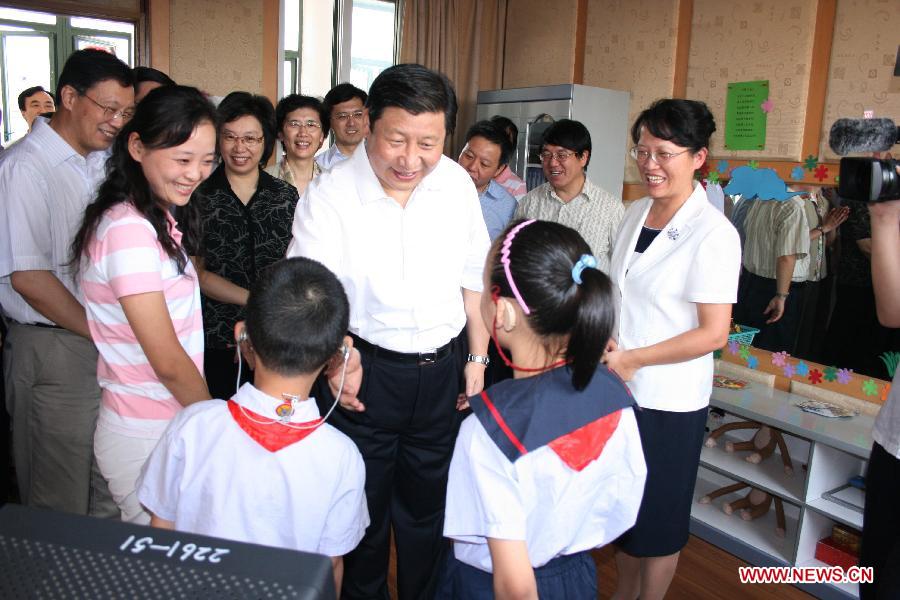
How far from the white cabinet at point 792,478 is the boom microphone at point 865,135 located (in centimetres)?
143

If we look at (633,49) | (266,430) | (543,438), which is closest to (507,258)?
(543,438)

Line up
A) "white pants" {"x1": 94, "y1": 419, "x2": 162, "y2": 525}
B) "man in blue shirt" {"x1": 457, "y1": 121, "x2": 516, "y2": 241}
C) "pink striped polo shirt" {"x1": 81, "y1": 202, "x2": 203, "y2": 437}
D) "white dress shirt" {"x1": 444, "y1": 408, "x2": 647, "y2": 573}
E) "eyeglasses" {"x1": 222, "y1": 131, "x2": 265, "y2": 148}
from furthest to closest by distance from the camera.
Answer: "man in blue shirt" {"x1": 457, "y1": 121, "x2": 516, "y2": 241}
"eyeglasses" {"x1": 222, "y1": 131, "x2": 265, "y2": 148}
"white pants" {"x1": 94, "y1": 419, "x2": 162, "y2": 525}
"pink striped polo shirt" {"x1": 81, "y1": 202, "x2": 203, "y2": 437}
"white dress shirt" {"x1": 444, "y1": 408, "x2": 647, "y2": 573}

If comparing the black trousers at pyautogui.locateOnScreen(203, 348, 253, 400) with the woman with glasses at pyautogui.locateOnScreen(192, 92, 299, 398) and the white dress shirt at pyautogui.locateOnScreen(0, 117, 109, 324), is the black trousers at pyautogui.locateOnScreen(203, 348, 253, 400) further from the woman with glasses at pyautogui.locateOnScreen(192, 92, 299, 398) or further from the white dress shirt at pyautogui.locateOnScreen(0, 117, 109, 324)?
the white dress shirt at pyautogui.locateOnScreen(0, 117, 109, 324)

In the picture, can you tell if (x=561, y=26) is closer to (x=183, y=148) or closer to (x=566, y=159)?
(x=566, y=159)

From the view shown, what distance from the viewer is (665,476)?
1.96 meters

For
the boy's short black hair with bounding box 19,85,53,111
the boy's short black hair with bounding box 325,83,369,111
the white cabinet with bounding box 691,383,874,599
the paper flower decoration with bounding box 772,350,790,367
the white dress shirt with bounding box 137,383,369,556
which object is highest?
the boy's short black hair with bounding box 19,85,53,111

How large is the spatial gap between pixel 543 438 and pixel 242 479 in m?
0.50

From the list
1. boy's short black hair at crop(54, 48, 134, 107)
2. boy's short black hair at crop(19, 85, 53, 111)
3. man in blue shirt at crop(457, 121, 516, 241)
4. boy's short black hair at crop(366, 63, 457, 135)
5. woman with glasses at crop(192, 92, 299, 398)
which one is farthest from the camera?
boy's short black hair at crop(19, 85, 53, 111)

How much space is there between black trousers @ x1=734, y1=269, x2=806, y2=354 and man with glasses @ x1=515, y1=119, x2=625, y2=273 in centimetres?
68

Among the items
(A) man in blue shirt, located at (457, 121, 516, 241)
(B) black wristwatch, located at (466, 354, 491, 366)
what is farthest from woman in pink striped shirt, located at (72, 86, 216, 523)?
(A) man in blue shirt, located at (457, 121, 516, 241)

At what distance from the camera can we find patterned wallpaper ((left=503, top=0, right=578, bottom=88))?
4.71 m

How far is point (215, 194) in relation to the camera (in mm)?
2338

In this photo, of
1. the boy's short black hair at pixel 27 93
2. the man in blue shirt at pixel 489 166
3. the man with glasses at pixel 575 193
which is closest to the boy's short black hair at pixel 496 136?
the man in blue shirt at pixel 489 166

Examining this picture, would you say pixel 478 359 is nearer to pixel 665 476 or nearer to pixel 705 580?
pixel 665 476
